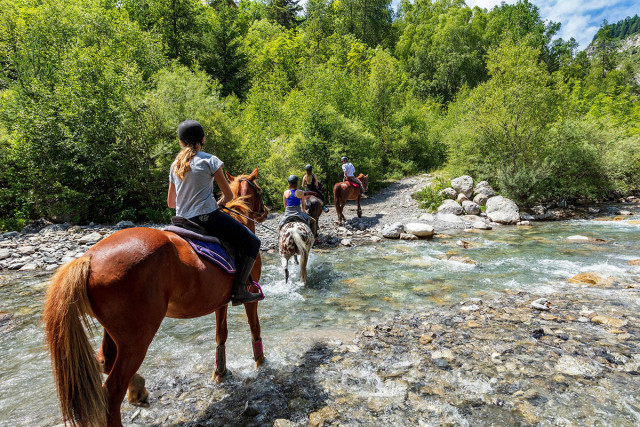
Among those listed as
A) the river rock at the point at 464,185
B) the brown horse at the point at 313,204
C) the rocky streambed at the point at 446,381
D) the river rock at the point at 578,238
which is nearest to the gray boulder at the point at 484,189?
the river rock at the point at 464,185

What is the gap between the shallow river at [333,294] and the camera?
4.49 meters

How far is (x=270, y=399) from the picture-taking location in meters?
3.77

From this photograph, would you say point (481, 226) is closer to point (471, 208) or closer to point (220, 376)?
point (471, 208)

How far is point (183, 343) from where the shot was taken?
209 inches

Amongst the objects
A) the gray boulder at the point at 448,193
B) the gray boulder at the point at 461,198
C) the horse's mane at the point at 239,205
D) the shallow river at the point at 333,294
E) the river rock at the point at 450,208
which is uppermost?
the horse's mane at the point at 239,205

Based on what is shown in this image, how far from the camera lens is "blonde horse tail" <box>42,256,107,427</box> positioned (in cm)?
247

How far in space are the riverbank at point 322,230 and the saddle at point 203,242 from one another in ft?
16.5

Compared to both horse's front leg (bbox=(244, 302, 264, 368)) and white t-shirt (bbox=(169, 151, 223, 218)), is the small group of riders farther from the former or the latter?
horse's front leg (bbox=(244, 302, 264, 368))

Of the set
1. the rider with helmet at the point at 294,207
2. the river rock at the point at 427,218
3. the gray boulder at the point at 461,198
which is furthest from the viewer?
the gray boulder at the point at 461,198

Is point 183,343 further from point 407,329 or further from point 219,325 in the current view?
point 407,329

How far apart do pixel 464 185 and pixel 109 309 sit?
68.3 feet

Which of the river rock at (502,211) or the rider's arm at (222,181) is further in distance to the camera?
the river rock at (502,211)

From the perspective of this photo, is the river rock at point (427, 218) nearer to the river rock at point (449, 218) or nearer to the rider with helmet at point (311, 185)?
the river rock at point (449, 218)

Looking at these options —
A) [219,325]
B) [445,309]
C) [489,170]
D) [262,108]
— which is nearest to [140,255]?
[219,325]
